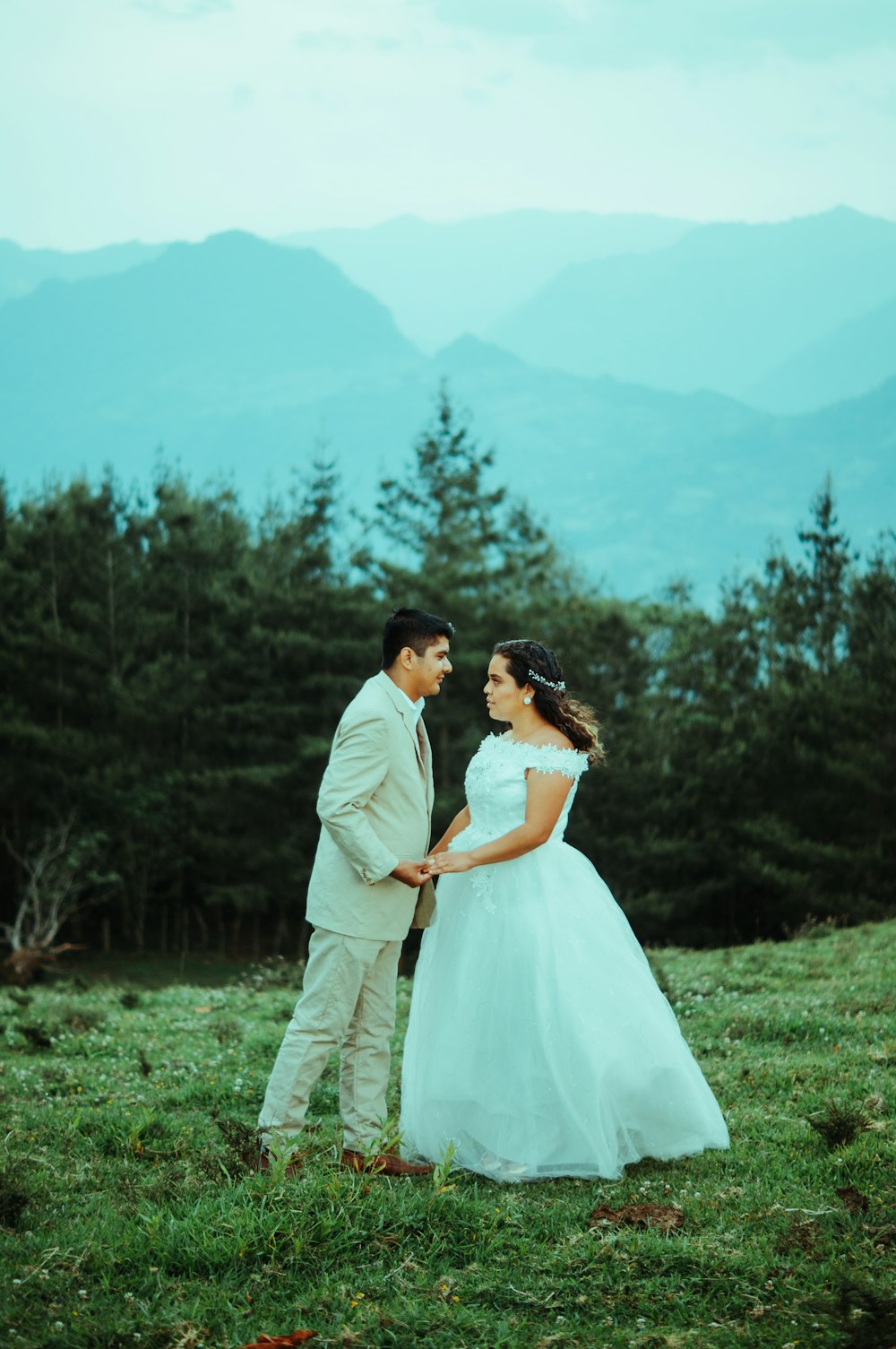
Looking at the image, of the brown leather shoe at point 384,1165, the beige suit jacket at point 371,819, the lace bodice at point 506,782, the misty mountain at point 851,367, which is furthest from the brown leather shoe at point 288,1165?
the misty mountain at point 851,367

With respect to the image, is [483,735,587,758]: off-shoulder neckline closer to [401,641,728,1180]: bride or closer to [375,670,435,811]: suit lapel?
[401,641,728,1180]: bride

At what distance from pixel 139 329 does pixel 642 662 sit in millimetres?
181364

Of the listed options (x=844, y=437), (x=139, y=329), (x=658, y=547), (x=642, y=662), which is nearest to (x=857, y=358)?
(x=844, y=437)

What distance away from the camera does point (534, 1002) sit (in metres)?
5.21

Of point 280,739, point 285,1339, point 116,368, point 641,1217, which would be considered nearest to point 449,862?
point 641,1217

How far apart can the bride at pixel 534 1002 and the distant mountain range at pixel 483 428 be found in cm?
13690

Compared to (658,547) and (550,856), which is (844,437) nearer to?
(658,547)

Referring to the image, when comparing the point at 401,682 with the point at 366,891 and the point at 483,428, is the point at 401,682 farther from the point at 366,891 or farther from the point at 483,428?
the point at 483,428

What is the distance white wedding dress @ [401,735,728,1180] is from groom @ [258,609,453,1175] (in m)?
0.21

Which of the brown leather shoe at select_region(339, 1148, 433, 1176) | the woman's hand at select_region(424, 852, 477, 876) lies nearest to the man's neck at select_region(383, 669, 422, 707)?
the woman's hand at select_region(424, 852, 477, 876)

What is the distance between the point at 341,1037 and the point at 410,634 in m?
1.70

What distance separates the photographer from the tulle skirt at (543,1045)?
507cm

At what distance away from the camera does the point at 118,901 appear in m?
30.7

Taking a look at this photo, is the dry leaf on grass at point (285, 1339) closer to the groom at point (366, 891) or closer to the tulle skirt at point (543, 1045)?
the groom at point (366, 891)
